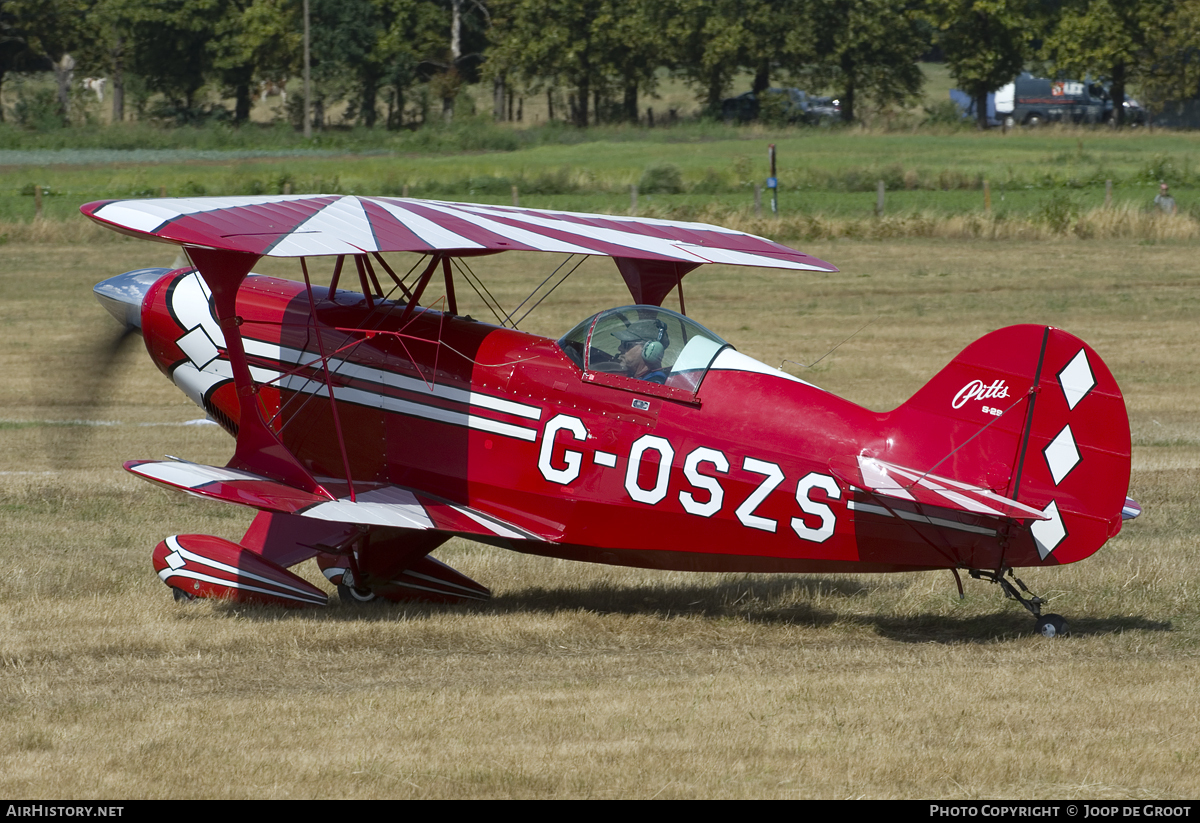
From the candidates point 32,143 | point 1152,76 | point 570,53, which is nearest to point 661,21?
point 570,53

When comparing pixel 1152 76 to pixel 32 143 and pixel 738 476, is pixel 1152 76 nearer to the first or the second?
pixel 32 143

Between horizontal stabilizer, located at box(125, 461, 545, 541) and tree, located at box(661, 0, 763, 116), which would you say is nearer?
horizontal stabilizer, located at box(125, 461, 545, 541)

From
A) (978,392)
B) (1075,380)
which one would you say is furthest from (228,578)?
(1075,380)

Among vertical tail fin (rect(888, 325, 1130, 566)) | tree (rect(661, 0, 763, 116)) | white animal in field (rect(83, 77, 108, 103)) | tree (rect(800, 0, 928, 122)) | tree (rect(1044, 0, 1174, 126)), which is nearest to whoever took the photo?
vertical tail fin (rect(888, 325, 1130, 566))

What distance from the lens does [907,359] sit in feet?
62.0

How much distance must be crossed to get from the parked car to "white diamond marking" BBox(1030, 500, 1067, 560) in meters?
61.5

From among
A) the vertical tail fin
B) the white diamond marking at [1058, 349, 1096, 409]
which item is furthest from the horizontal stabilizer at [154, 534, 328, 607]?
the white diamond marking at [1058, 349, 1096, 409]

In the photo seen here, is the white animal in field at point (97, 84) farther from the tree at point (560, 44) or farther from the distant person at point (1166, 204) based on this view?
the distant person at point (1166, 204)

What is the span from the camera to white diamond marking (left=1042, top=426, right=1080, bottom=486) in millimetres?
6785

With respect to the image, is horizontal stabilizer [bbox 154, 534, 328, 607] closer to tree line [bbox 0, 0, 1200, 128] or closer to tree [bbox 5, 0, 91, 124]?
tree [bbox 5, 0, 91, 124]

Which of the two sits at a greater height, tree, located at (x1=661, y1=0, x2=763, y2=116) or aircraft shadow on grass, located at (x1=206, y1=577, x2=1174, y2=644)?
tree, located at (x1=661, y1=0, x2=763, y2=116)

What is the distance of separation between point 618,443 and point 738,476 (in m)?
0.71

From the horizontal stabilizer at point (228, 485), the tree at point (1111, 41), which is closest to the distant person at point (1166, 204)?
the horizontal stabilizer at point (228, 485)

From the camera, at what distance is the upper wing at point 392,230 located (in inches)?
279
